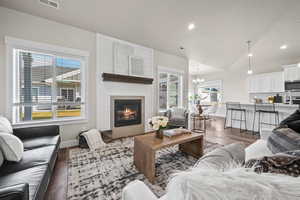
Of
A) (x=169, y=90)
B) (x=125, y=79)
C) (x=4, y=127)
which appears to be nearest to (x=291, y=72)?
(x=169, y=90)

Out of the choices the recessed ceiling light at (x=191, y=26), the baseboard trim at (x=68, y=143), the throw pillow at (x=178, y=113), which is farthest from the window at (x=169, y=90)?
the baseboard trim at (x=68, y=143)

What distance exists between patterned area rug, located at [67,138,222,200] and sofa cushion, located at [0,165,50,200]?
503mm

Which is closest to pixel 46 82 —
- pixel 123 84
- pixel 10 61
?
pixel 10 61

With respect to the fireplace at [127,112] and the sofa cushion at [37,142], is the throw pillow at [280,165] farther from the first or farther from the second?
the fireplace at [127,112]

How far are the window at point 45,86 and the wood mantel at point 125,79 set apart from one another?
0.61m

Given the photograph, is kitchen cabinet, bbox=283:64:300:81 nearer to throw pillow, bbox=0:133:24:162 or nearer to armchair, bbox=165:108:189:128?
armchair, bbox=165:108:189:128

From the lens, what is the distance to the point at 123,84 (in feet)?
12.5

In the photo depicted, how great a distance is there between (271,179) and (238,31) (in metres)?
4.91

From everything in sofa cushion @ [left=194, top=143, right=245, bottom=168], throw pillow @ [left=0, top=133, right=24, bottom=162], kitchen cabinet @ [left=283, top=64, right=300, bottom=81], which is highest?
kitchen cabinet @ [left=283, top=64, right=300, bottom=81]

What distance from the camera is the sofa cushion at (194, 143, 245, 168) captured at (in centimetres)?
83

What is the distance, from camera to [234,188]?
0.46m

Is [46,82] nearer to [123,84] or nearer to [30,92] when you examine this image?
[30,92]

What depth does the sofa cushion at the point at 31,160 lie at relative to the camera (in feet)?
4.30

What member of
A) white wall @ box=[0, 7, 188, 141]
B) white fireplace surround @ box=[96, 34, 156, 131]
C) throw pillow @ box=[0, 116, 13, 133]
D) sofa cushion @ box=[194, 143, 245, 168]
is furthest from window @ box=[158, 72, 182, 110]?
throw pillow @ box=[0, 116, 13, 133]
